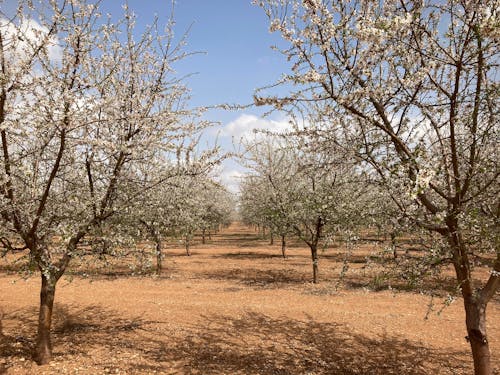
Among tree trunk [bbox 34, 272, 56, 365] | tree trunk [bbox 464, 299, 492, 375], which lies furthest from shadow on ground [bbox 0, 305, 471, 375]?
tree trunk [bbox 464, 299, 492, 375]

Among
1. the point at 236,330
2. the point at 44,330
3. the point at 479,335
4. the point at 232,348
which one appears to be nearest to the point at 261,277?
the point at 236,330

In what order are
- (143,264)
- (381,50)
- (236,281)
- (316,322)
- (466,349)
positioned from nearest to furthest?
(381,50) → (143,264) → (466,349) → (316,322) → (236,281)

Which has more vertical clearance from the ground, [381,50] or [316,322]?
[381,50]

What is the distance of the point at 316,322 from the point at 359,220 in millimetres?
5349

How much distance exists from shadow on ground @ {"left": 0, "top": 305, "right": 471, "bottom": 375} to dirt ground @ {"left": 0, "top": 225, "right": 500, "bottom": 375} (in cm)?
2

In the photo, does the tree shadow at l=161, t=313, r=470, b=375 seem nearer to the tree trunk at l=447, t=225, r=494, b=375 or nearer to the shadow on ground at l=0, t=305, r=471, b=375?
the shadow on ground at l=0, t=305, r=471, b=375

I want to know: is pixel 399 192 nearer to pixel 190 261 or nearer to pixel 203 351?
pixel 203 351

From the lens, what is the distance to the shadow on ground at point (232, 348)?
24.4 ft

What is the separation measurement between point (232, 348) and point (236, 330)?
4.03 feet

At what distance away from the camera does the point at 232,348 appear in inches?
331

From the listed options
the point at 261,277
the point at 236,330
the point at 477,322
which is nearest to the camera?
the point at 477,322

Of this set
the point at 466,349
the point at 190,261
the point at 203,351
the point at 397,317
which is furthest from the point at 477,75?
the point at 190,261

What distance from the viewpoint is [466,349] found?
8.65 metres

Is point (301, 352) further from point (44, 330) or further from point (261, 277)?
point (261, 277)
